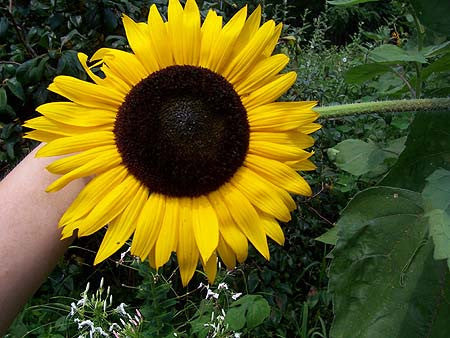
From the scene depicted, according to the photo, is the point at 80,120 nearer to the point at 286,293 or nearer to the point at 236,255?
the point at 236,255

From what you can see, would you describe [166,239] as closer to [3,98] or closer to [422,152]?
[422,152]

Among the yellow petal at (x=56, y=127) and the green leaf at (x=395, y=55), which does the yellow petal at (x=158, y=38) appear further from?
the green leaf at (x=395, y=55)

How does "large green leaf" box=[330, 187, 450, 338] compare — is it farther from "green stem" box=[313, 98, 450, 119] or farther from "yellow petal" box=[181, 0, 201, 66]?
"yellow petal" box=[181, 0, 201, 66]

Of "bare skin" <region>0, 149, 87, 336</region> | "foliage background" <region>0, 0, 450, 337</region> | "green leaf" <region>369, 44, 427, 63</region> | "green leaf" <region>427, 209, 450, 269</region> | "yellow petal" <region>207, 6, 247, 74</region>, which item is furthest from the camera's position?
"foliage background" <region>0, 0, 450, 337</region>

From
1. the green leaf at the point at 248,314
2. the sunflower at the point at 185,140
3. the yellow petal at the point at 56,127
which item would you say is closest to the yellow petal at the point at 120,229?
the sunflower at the point at 185,140

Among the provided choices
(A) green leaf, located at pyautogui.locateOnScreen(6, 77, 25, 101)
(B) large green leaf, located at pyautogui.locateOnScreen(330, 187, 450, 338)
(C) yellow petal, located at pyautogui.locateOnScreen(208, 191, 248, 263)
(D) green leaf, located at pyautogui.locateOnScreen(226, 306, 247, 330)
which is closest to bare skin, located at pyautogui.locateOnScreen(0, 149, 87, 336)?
(C) yellow petal, located at pyautogui.locateOnScreen(208, 191, 248, 263)

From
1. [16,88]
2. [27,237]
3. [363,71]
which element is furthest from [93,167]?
[16,88]
